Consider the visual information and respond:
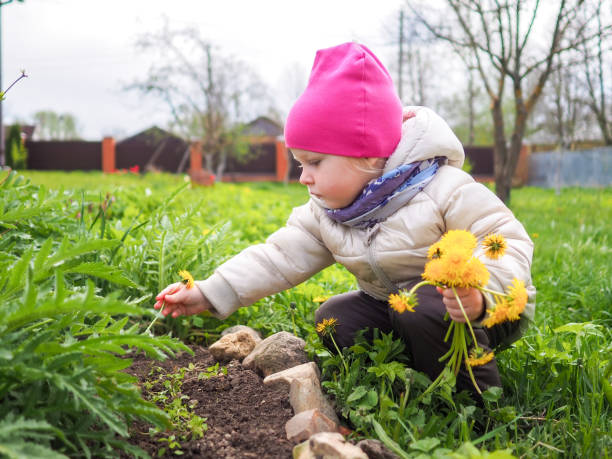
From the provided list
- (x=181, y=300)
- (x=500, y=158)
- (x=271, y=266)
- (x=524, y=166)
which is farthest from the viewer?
(x=524, y=166)

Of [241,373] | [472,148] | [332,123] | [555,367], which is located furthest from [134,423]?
[472,148]

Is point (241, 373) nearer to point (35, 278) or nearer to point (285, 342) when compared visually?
point (285, 342)

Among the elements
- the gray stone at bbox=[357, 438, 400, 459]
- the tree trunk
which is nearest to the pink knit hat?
the gray stone at bbox=[357, 438, 400, 459]

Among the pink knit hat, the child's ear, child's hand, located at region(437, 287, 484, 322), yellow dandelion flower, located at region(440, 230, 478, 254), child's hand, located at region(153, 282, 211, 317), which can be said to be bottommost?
child's hand, located at region(153, 282, 211, 317)

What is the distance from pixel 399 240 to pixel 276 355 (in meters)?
0.57

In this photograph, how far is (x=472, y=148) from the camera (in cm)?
2544

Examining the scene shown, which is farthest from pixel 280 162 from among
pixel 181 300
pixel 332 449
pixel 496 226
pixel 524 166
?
pixel 332 449

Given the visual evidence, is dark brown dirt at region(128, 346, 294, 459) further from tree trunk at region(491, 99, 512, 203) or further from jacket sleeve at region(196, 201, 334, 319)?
tree trunk at region(491, 99, 512, 203)

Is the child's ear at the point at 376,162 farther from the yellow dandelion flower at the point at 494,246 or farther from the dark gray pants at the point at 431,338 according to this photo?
the yellow dandelion flower at the point at 494,246

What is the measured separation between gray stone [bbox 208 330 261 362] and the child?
114 mm

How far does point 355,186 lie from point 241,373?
2.46 ft

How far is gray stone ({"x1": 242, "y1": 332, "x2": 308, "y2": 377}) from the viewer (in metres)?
1.80

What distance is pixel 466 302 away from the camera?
4.25 ft

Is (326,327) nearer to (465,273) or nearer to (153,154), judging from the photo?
(465,273)
